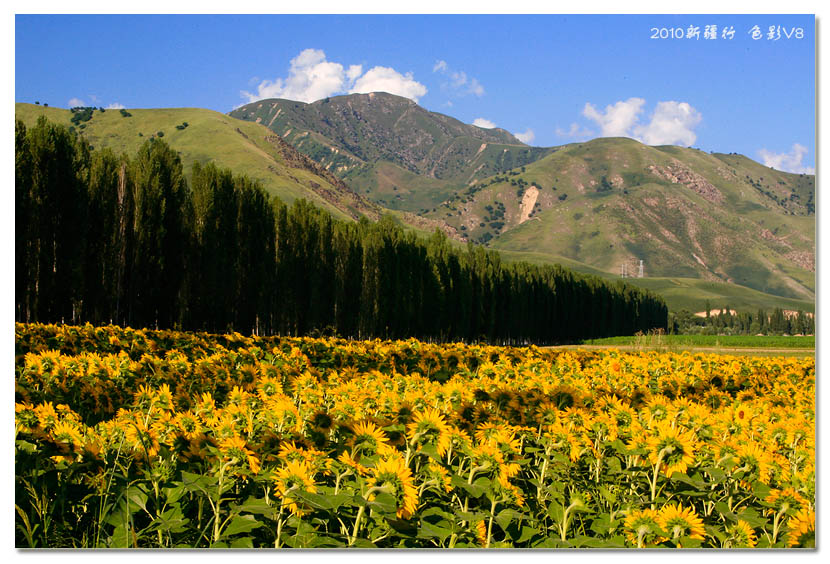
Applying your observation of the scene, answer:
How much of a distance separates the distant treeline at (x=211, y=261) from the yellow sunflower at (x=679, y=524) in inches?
392

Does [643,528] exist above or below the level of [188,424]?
below

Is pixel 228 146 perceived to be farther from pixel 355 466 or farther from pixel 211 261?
pixel 355 466

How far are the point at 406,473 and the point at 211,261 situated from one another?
74.1 ft

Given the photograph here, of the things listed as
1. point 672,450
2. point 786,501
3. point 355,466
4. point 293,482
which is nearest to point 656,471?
point 672,450

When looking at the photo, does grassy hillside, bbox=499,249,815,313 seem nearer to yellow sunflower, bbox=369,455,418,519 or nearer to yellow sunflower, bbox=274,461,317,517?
yellow sunflower, bbox=369,455,418,519

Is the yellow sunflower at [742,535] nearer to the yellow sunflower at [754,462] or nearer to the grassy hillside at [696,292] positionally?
the yellow sunflower at [754,462]

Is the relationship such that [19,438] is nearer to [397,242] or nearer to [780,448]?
[780,448]

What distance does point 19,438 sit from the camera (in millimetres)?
3207

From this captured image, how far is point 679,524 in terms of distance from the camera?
8.87 feet

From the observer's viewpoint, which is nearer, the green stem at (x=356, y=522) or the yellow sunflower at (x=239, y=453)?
the green stem at (x=356, y=522)

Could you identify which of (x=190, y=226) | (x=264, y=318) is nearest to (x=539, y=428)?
(x=190, y=226)

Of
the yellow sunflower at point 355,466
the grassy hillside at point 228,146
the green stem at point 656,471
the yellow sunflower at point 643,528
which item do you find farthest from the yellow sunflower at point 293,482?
the grassy hillside at point 228,146

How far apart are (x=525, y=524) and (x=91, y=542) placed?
2.21m

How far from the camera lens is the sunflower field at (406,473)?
2.74 meters
